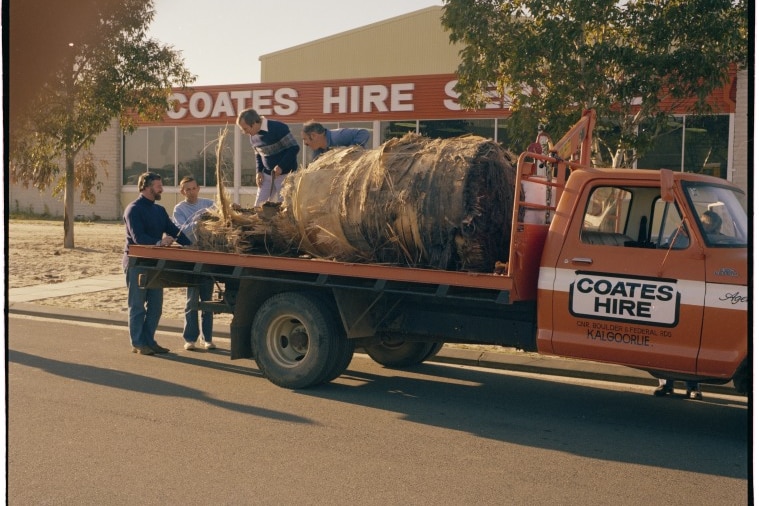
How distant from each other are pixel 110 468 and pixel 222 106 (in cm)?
2516

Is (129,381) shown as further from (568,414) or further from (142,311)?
(568,414)

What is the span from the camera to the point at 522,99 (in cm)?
1205

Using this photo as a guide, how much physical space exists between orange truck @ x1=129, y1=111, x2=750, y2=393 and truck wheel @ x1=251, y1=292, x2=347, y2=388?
11 millimetres

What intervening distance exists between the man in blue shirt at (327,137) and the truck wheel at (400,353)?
1995 mm

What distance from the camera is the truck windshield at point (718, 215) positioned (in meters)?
6.33

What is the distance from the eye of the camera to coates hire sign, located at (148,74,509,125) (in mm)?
25562

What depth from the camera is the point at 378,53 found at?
125 ft

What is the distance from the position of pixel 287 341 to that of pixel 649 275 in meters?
3.32

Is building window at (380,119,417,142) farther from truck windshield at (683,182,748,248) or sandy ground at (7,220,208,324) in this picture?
truck windshield at (683,182,748,248)

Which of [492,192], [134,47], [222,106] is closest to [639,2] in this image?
[492,192]

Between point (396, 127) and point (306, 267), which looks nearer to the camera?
point (306, 267)

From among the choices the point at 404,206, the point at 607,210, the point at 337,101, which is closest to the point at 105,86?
the point at 337,101

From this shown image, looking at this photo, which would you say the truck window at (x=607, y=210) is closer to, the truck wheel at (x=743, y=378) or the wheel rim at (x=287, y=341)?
the truck wheel at (x=743, y=378)

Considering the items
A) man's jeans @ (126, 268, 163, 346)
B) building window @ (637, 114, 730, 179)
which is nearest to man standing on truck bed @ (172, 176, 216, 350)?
man's jeans @ (126, 268, 163, 346)
